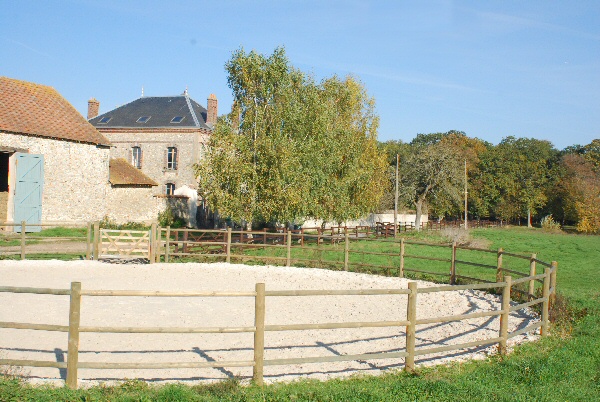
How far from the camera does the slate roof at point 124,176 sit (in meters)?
32.1

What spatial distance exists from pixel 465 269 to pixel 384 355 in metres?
14.0

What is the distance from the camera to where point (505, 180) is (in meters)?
67.2

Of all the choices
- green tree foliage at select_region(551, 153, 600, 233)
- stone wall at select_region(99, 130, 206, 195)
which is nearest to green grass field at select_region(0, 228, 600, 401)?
stone wall at select_region(99, 130, 206, 195)

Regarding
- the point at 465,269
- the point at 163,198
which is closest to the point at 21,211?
the point at 163,198

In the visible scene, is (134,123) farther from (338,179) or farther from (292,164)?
(292,164)

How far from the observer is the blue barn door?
82.2ft

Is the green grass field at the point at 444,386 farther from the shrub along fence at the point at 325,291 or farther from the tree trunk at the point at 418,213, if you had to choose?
the tree trunk at the point at 418,213

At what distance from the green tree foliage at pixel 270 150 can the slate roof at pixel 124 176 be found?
9.79 m

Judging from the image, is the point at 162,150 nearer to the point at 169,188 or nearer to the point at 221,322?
the point at 169,188

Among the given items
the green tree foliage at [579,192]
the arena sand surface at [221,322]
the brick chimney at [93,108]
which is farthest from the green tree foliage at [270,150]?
the green tree foliage at [579,192]

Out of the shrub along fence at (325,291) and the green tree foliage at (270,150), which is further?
the green tree foliage at (270,150)

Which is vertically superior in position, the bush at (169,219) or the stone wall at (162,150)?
the stone wall at (162,150)

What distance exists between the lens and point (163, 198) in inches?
1332

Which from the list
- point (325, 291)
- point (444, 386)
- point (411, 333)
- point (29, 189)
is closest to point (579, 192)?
point (29, 189)
